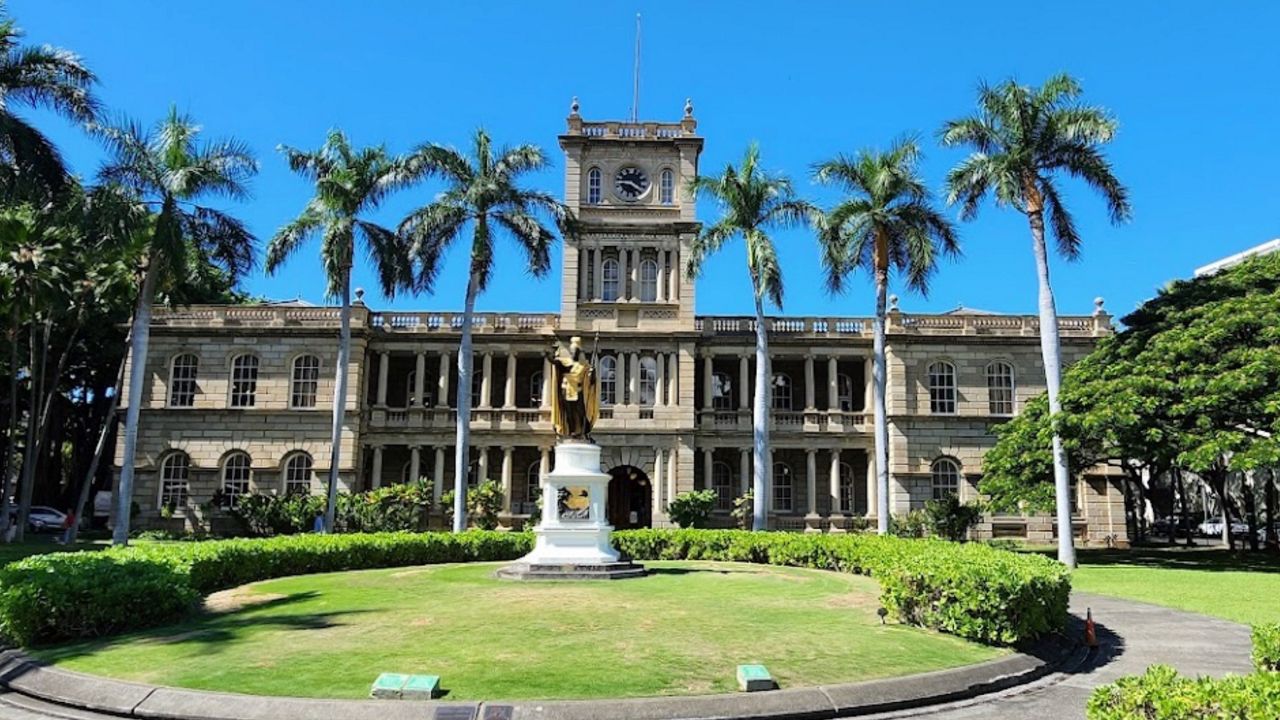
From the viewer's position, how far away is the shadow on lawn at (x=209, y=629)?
9.30 meters

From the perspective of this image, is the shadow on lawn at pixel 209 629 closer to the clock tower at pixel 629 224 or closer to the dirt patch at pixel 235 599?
the dirt patch at pixel 235 599

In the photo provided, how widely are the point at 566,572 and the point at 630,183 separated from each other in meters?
22.3

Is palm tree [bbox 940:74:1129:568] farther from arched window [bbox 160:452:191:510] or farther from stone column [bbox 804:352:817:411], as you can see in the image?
arched window [bbox 160:452:191:510]

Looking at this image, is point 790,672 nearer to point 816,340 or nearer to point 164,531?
point 816,340

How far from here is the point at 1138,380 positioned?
2083 cm

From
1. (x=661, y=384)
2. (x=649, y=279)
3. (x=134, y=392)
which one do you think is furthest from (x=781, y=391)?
(x=134, y=392)

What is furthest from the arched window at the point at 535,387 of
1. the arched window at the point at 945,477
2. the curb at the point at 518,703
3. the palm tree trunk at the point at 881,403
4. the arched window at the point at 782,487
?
the curb at the point at 518,703

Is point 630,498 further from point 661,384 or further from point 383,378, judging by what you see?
point 383,378

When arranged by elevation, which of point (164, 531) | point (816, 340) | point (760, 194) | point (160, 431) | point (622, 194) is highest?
point (622, 194)

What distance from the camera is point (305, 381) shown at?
34.7m

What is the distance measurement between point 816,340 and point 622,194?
9821mm

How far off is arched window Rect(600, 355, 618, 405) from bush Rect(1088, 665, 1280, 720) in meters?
28.8

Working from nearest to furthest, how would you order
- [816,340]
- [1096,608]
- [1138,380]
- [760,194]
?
[1096,608], [1138,380], [760,194], [816,340]

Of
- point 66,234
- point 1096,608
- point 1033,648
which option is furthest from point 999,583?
point 66,234
